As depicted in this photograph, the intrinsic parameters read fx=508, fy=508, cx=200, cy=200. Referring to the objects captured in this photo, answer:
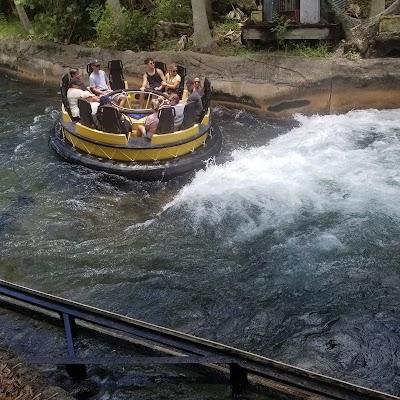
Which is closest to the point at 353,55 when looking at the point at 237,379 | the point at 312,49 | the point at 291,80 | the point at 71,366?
the point at 312,49

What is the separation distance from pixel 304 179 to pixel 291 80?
3793 millimetres

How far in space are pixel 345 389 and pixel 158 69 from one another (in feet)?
31.0

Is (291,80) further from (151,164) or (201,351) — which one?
(201,351)

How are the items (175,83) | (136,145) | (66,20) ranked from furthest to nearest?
(66,20) → (175,83) → (136,145)

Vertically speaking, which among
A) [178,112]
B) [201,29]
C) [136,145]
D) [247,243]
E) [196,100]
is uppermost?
[201,29]

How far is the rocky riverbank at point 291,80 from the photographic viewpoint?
12117mm

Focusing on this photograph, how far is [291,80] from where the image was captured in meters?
12.5

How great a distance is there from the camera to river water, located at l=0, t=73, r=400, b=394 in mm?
6363

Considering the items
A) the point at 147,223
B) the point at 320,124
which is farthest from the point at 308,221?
the point at 320,124

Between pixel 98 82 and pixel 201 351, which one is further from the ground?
pixel 98 82

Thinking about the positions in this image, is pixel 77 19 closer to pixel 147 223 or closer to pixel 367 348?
pixel 147 223

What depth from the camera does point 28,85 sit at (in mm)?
15992

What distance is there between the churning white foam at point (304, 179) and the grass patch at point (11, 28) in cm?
1029

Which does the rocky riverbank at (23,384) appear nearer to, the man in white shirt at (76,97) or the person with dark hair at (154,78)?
the man in white shirt at (76,97)
